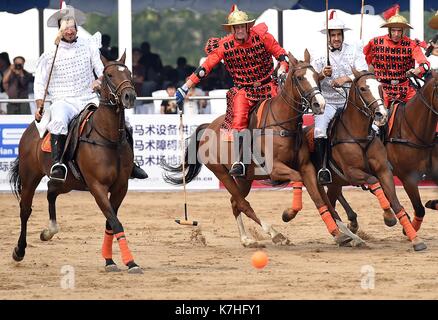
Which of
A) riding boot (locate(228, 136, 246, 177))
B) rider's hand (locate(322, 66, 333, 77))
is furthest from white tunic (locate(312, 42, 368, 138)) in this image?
riding boot (locate(228, 136, 246, 177))

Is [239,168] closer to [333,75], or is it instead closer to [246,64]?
[246,64]

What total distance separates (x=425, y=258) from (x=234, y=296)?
3.20 meters

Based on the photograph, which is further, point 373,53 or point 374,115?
point 373,53

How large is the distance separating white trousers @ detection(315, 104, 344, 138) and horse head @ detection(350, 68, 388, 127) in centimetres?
58

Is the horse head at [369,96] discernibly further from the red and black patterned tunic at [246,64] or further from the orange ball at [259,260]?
the orange ball at [259,260]

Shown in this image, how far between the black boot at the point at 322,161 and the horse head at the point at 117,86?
2.81 m

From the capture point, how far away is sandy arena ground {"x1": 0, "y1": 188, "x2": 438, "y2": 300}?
36.9ft

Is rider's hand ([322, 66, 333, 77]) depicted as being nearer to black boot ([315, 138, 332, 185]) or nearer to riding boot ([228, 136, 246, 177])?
black boot ([315, 138, 332, 185])

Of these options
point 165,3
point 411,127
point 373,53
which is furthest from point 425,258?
point 165,3

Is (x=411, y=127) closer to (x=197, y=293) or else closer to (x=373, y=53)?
(x=373, y=53)

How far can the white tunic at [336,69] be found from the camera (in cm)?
1461

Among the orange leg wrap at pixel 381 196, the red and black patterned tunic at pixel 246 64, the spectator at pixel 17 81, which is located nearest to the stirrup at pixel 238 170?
the red and black patterned tunic at pixel 246 64

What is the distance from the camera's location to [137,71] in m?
25.0

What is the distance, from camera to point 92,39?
13.8 metres
